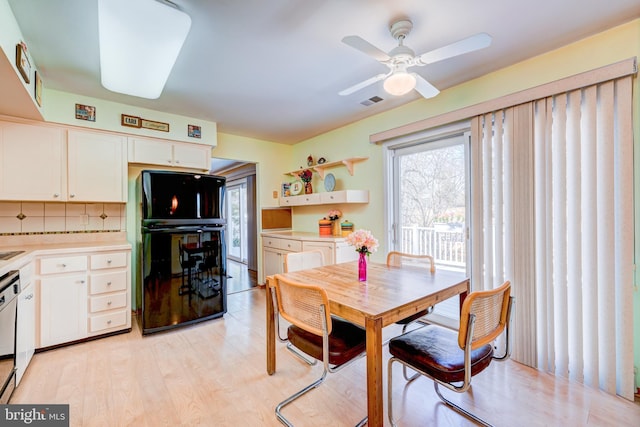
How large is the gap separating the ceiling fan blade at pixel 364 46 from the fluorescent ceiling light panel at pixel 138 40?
92 cm

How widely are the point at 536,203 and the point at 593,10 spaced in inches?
48.2

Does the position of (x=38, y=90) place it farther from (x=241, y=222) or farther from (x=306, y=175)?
(x=241, y=222)

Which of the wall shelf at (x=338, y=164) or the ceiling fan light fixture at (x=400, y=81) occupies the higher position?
the ceiling fan light fixture at (x=400, y=81)

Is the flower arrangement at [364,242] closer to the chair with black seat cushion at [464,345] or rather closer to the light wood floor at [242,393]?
the chair with black seat cushion at [464,345]

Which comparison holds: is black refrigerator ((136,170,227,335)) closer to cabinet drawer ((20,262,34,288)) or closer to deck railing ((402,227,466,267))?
cabinet drawer ((20,262,34,288))

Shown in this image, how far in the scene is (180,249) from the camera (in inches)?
112

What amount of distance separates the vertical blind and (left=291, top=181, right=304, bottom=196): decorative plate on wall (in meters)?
2.58

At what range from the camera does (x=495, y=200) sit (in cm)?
238

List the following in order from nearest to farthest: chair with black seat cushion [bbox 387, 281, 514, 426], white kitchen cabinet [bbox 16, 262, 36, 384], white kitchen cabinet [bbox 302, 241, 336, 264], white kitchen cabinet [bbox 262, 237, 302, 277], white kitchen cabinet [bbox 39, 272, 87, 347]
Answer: chair with black seat cushion [bbox 387, 281, 514, 426], white kitchen cabinet [bbox 16, 262, 36, 384], white kitchen cabinet [bbox 39, 272, 87, 347], white kitchen cabinet [bbox 302, 241, 336, 264], white kitchen cabinet [bbox 262, 237, 302, 277]

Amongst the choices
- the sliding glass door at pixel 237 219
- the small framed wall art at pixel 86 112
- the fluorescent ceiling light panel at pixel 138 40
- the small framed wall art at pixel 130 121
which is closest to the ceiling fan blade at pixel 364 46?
the fluorescent ceiling light panel at pixel 138 40

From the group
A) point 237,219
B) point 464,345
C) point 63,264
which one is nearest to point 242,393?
point 464,345

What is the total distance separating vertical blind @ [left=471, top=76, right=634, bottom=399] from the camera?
5.89 feet

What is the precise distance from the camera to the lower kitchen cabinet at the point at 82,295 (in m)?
2.38
